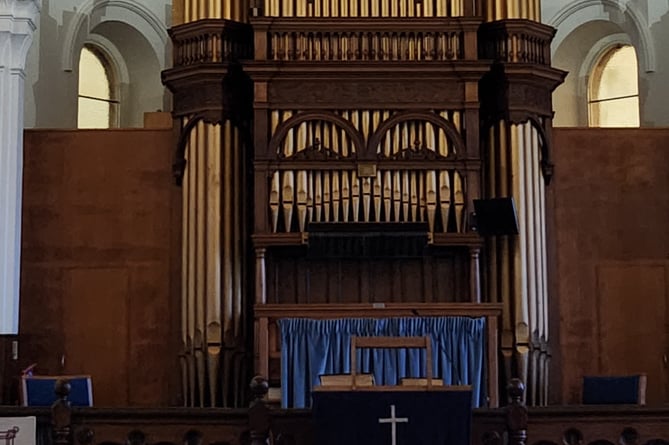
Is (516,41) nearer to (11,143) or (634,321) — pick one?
(634,321)

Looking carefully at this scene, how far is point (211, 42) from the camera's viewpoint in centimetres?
1306

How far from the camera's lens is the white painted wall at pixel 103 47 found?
14344mm

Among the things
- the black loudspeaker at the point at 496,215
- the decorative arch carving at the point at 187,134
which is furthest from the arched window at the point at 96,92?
the black loudspeaker at the point at 496,215

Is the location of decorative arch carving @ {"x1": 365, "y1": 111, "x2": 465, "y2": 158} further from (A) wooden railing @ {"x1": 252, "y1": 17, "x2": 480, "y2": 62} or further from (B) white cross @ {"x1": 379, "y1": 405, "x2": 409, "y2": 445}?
(B) white cross @ {"x1": 379, "y1": 405, "x2": 409, "y2": 445}

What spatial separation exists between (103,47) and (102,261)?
3.57m

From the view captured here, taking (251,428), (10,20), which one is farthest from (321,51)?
(251,428)

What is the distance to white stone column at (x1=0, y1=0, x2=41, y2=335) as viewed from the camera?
12555mm

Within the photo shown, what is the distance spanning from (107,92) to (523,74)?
17.9 ft

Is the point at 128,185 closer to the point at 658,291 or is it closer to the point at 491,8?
the point at 491,8

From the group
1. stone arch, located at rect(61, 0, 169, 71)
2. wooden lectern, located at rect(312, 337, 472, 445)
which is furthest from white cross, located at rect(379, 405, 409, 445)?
stone arch, located at rect(61, 0, 169, 71)

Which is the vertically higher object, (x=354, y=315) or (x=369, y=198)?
(x=369, y=198)

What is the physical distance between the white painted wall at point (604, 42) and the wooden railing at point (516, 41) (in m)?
2.16

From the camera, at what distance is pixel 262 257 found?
12.4 metres

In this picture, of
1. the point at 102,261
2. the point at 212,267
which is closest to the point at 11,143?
the point at 102,261
